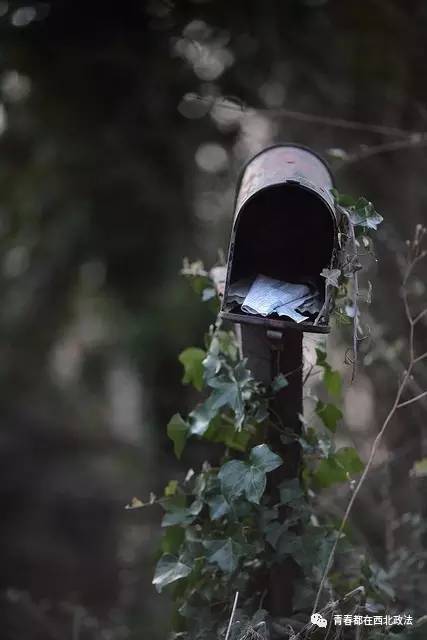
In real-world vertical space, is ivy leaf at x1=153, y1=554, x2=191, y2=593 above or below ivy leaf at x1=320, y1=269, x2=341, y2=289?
below

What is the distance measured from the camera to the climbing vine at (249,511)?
5.24ft

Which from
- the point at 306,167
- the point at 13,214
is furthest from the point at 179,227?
the point at 306,167

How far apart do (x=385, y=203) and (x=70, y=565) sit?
3614 mm

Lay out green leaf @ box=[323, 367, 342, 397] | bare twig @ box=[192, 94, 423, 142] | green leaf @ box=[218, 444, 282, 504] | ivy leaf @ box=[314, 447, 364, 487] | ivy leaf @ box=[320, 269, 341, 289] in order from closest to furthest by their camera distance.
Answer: ivy leaf @ box=[320, 269, 341, 289]
green leaf @ box=[218, 444, 282, 504]
ivy leaf @ box=[314, 447, 364, 487]
green leaf @ box=[323, 367, 342, 397]
bare twig @ box=[192, 94, 423, 142]

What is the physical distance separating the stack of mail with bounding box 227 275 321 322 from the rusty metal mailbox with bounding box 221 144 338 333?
0.01 m

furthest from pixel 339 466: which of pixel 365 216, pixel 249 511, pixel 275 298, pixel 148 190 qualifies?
pixel 148 190

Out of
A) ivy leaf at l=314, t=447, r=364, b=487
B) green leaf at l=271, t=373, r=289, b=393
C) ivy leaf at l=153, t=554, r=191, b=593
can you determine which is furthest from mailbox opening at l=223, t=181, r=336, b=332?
ivy leaf at l=153, t=554, r=191, b=593

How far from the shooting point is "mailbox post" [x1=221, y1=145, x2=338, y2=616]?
1.64 meters

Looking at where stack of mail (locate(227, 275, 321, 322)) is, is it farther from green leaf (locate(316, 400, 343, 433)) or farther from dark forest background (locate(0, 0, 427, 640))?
dark forest background (locate(0, 0, 427, 640))

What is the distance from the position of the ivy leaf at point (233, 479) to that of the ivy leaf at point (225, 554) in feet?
0.41

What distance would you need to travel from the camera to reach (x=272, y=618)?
174 cm

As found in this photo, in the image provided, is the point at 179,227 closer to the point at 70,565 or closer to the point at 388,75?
the point at 388,75

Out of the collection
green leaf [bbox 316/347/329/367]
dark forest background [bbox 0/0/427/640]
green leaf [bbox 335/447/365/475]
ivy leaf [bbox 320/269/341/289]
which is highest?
ivy leaf [bbox 320/269/341/289]

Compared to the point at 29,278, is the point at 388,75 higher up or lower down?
higher up
